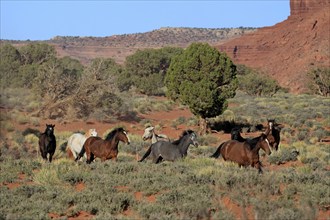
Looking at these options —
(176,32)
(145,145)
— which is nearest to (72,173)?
(145,145)

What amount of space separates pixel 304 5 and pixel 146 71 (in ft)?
252

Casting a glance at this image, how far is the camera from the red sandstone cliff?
106738 millimetres

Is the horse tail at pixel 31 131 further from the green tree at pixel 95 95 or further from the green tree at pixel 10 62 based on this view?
the green tree at pixel 10 62

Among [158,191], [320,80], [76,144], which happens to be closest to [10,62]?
[320,80]

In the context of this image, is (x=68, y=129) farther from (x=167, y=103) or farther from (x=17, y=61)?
(x=17, y=61)

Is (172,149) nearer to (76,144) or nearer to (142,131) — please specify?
(76,144)

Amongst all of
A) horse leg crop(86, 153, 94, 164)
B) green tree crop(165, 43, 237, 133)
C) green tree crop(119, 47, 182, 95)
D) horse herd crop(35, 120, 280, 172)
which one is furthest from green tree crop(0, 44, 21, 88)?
horse leg crop(86, 153, 94, 164)

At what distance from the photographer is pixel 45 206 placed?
10898 millimetres

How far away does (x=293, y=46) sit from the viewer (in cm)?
12269

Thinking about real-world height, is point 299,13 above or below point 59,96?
above

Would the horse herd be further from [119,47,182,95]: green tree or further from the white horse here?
[119,47,182,95]: green tree

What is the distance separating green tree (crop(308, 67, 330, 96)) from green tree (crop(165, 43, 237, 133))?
112ft

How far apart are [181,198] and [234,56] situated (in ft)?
450

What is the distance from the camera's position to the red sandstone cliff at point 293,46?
350 feet
